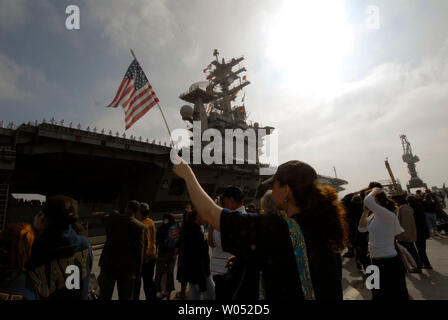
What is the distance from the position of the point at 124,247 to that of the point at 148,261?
0.91m

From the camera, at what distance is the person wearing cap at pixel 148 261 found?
173 inches

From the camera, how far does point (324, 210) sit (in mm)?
1467

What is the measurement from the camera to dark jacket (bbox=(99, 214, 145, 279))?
3855 millimetres

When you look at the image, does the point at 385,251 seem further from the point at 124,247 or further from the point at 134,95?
the point at 134,95

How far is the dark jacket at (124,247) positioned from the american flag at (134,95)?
8.78 ft

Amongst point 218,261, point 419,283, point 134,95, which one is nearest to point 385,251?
point 218,261

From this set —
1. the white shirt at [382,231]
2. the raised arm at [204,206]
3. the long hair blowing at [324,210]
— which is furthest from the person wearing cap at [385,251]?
the raised arm at [204,206]

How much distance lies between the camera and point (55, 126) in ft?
57.7

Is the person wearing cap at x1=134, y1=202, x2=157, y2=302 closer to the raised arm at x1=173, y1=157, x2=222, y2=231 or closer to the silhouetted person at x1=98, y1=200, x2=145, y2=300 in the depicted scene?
the silhouetted person at x1=98, y1=200, x2=145, y2=300

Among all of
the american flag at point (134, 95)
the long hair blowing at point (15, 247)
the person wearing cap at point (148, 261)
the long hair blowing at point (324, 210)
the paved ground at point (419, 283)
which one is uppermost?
the american flag at point (134, 95)

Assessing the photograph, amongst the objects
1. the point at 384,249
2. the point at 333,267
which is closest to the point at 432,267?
the point at 384,249

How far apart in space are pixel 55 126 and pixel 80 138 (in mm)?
1839

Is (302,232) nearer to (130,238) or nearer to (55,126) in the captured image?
(130,238)

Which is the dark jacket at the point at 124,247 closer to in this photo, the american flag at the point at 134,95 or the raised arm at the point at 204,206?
the american flag at the point at 134,95
